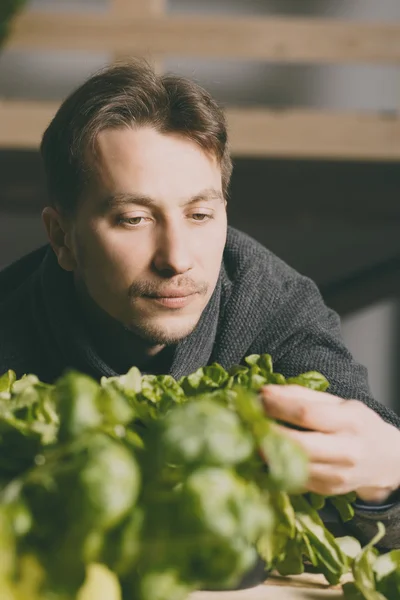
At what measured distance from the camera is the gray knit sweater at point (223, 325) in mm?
1393

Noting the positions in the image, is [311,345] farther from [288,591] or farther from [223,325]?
[288,591]

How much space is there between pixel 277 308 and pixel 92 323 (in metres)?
0.32

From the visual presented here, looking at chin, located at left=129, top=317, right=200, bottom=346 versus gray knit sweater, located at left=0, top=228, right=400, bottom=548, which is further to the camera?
gray knit sweater, located at left=0, top=228, right=400, bottom=548

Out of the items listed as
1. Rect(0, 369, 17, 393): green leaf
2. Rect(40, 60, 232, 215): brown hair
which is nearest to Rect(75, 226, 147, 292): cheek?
Rect(40, 60, 232, 215): brown hair

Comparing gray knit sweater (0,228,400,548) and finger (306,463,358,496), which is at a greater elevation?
finger (306,463,358,496)

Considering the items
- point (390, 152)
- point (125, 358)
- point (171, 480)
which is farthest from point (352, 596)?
point (390, 152)

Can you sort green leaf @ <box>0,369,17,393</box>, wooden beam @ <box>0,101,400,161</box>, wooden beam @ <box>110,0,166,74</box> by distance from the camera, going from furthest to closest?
1. wooden beam @ <box>110,0,166,74</box>
2. wooden beam @ <box>0,101,400,161</box>
3. green leaf @ <box>0,369,17,393</box>

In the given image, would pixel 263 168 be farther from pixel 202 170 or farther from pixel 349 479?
pixel 349 479

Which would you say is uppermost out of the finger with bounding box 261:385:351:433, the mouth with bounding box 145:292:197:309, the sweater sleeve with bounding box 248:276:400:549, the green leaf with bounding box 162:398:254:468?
the green leaf with bounding box 162:398:254:468

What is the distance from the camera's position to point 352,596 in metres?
0.60

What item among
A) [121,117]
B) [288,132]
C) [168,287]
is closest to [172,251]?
[168,287]

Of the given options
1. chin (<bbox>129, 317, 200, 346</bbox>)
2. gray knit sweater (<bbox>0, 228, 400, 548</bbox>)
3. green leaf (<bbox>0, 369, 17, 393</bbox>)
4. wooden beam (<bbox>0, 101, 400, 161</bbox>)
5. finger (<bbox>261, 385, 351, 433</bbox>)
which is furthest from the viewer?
wooden beam (<bbox>0, 101, 400, 161</bbox>)

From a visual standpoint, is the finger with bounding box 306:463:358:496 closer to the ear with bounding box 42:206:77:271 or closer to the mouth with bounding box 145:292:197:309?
the mouth with bounding box 145:292:197:309

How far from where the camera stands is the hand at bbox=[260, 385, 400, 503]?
56 cm
